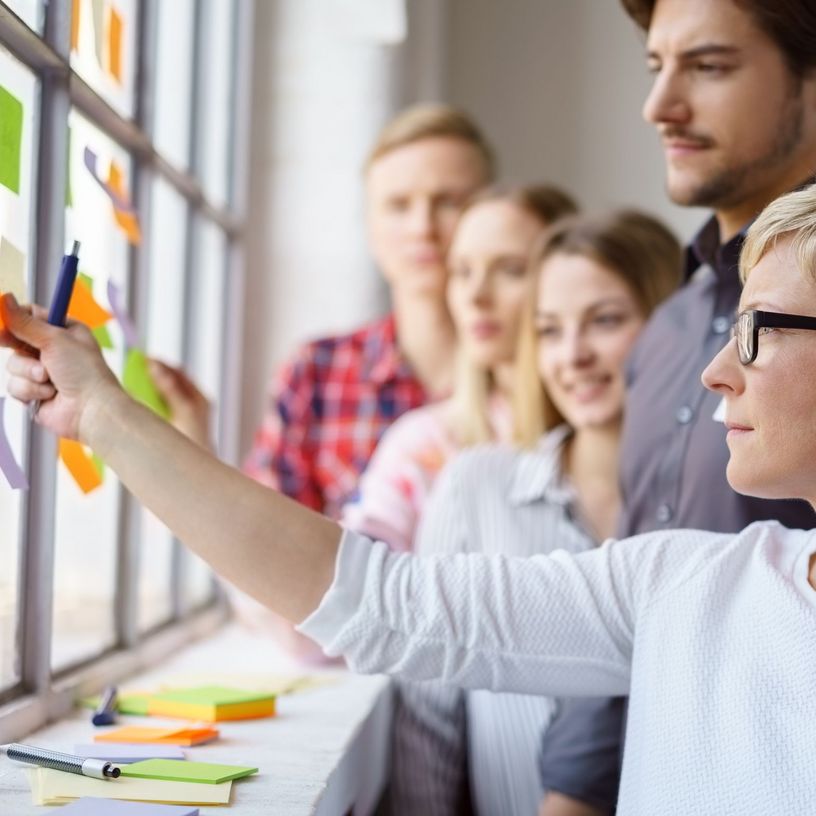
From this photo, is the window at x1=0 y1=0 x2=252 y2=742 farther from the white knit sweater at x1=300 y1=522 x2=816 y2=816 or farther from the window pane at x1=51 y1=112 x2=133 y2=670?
the white knit sweater at x1=300 y1=522 x2=816 y2=816

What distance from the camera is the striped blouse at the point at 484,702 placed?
6.54ft

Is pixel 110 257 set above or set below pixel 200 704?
above

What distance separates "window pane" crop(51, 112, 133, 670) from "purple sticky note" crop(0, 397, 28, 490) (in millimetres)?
171

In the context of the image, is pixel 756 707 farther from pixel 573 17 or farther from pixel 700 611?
pixel 573 17

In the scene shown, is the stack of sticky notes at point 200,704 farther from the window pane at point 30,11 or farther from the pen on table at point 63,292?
the window pane at point 30,11

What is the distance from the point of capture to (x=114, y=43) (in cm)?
185

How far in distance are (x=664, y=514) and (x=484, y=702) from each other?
0.52 m

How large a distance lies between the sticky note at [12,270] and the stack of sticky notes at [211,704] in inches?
22.3

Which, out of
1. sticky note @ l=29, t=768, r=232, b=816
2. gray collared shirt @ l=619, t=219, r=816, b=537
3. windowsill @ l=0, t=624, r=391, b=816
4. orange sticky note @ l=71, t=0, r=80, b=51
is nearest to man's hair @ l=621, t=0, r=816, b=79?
gray collared shirt @ l=619, t=219, r=816, b=537

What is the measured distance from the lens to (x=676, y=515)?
1.71 metres

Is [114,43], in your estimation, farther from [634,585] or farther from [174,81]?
[634,585]

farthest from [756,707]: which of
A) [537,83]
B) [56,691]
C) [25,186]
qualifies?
[537,83]

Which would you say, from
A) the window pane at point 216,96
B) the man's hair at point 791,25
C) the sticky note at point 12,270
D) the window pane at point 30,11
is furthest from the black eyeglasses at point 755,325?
the window pane at point 216,96

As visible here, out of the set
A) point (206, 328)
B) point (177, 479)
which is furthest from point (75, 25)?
point (206, 328)
